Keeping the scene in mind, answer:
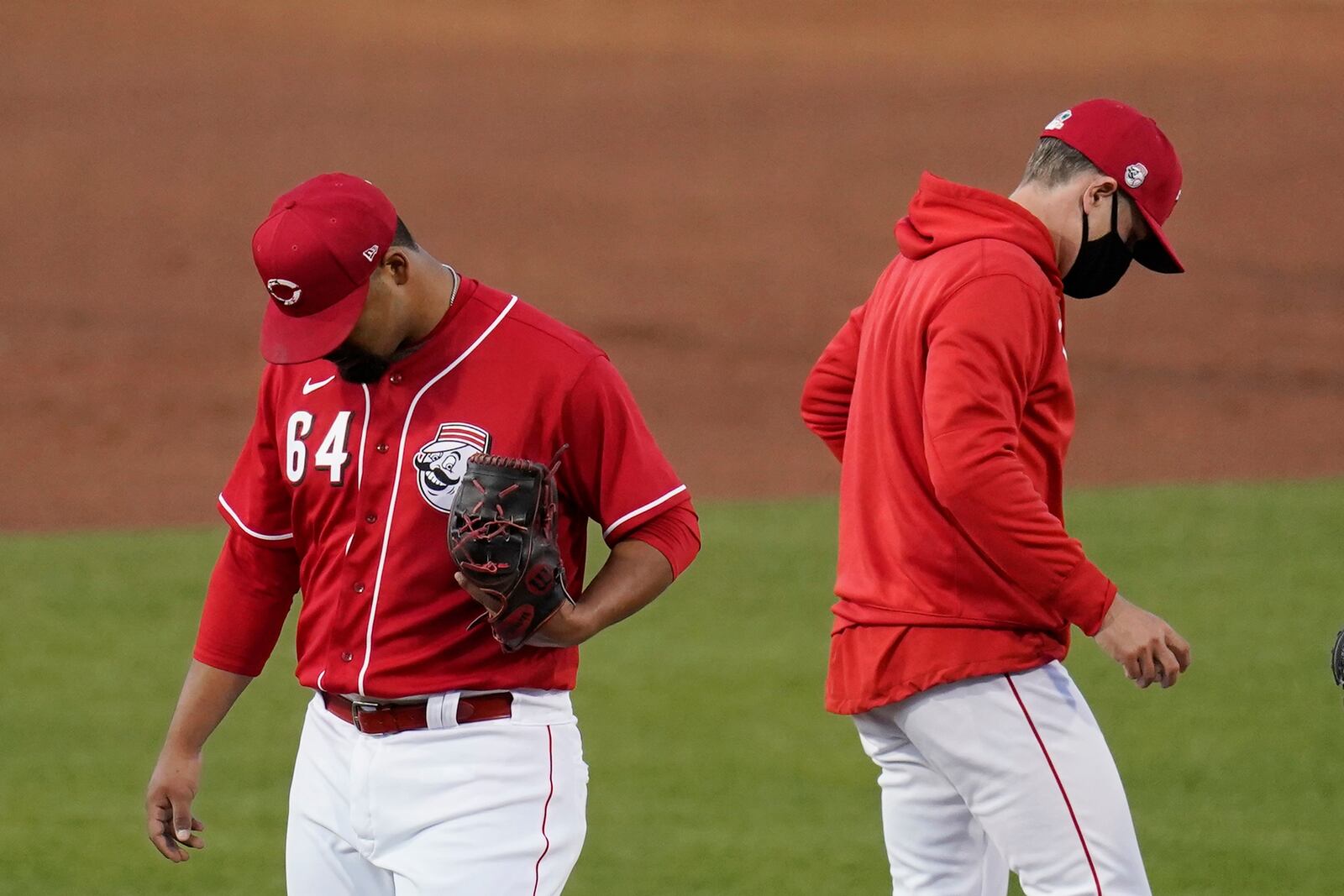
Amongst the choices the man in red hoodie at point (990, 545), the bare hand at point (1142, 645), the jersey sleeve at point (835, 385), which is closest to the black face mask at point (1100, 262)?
the man in red hoodie at point (990, 545)

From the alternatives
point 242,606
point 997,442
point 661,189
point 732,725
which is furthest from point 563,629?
point 661,189

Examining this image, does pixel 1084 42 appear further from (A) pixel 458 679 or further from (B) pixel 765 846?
(A) pixel 458 679

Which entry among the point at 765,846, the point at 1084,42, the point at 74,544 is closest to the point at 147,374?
the point at 74,544

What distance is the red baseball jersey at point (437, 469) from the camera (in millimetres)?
3082

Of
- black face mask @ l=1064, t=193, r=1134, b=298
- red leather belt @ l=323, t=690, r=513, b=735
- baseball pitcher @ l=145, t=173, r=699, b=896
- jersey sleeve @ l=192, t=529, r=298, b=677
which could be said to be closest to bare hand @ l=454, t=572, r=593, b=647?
baseball pitcher @ l=145, t=173, r=699, b=896

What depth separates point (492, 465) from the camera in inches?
116

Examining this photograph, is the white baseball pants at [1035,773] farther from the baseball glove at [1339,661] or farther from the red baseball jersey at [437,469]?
the red baseball jersey at [437,469]

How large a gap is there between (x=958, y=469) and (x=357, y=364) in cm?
98

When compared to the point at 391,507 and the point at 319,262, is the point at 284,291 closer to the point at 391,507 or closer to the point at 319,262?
the point at 319,262

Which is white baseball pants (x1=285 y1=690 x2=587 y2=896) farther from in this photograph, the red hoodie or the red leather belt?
the red hoodie

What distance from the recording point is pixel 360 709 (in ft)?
10.2

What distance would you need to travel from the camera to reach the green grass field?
6172 millimetres

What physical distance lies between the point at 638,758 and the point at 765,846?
42.3 inches

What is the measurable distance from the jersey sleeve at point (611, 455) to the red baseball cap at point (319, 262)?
0.39 m
